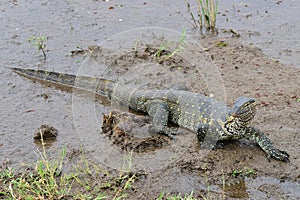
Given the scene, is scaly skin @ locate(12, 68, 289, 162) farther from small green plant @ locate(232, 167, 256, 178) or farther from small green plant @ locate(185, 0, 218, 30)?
small green plant @ locate(185, 0, 218, 30)

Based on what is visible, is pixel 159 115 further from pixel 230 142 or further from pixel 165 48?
pixel 165 48

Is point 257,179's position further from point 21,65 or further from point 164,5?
point 164,5

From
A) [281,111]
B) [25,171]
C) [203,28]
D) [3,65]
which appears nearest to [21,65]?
[3,65]

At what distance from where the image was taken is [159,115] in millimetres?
7578

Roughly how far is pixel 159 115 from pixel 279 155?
204 centimetres

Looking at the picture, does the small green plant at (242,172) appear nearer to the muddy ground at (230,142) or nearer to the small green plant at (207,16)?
the muddy ground at (230,142)

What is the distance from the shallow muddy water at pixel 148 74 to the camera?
6.54m

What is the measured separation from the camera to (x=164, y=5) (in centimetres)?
1165

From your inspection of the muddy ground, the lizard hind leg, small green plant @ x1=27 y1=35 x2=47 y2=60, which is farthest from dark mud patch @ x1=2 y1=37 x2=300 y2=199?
small green plant @ x1=27 y1=35 x2=47 y2=60

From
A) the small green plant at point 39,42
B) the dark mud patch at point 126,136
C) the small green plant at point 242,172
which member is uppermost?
the small green plant at point 39,42

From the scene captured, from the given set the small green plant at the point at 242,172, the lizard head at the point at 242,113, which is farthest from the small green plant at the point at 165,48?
the small green plant at the point at 242,172

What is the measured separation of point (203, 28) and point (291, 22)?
1984 millimetres

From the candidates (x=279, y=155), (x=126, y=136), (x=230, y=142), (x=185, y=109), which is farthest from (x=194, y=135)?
(x=279, y=155)

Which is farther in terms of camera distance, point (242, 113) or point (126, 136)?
point (126, 136)
